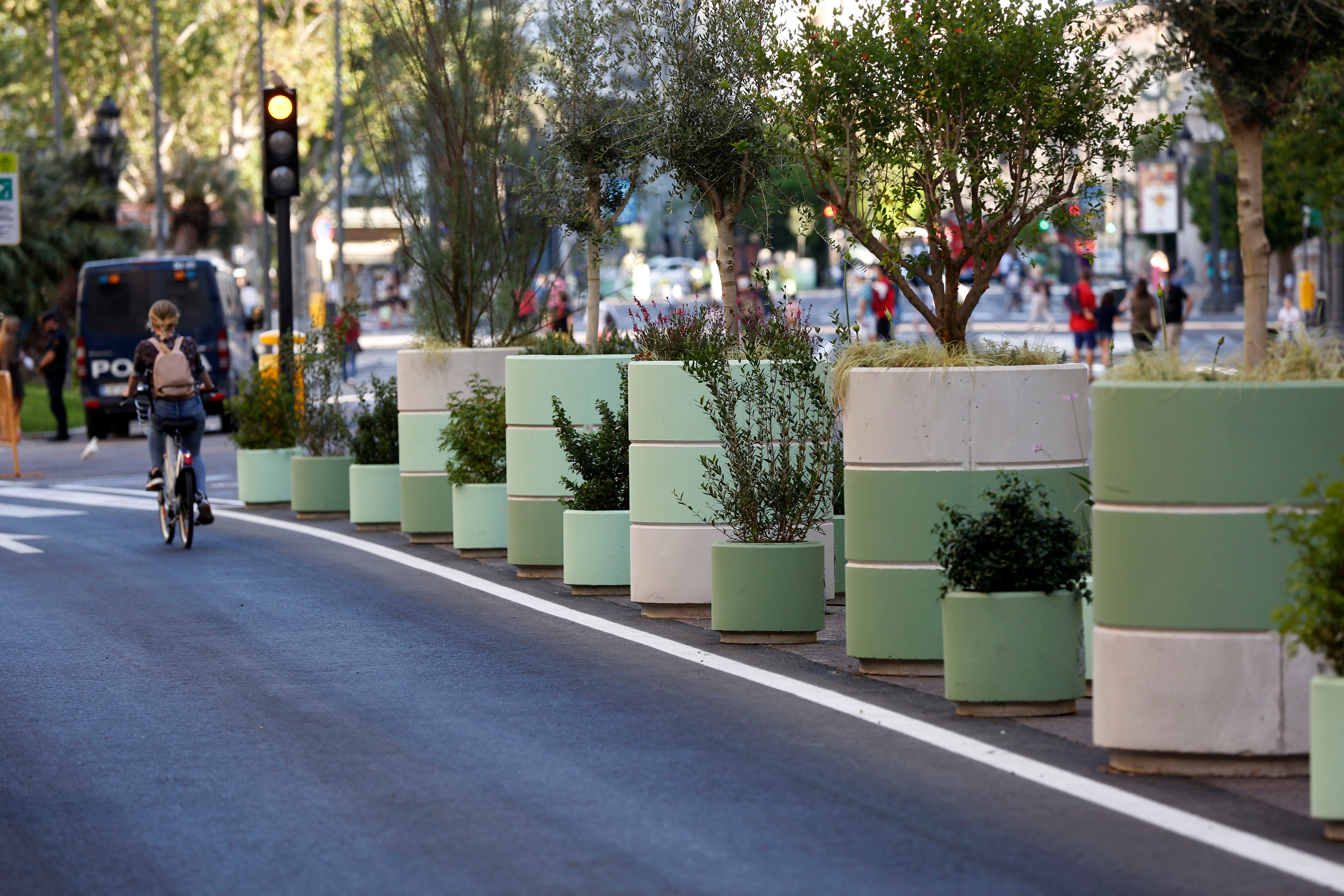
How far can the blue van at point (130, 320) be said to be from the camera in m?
29.4

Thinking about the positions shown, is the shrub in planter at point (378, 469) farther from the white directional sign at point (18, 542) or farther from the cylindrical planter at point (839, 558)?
the cylindrical planter at point (839, 558)

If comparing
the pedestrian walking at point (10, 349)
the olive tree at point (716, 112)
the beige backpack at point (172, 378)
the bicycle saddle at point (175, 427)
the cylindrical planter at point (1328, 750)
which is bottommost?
the cylindrical planter at point (1328, 750)

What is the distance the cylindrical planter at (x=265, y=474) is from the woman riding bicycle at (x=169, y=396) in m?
2.31

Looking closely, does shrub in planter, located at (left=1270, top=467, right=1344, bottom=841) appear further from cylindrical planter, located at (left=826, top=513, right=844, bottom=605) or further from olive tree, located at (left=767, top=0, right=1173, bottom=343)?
cylindrical planter, located at (left=826, top=513, right=844, bottom=605)

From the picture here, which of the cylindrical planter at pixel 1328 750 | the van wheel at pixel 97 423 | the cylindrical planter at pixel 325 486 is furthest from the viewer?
the van wheel at pixel 97 423

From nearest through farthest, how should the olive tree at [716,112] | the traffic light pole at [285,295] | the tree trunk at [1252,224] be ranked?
1. the tree trunk at [1252,224]
2. the olive tree at [716,112]
3. the traffic light pole at [285,295]

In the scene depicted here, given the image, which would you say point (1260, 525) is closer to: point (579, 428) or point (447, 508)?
point (579, 428)

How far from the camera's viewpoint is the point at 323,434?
55.2ft

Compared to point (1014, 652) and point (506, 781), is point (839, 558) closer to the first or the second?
point (1014, 652)

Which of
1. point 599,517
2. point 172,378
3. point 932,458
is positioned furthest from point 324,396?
point 932,458

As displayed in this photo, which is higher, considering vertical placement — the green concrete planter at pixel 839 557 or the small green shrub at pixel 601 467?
the small green shrub at pixel 601 467

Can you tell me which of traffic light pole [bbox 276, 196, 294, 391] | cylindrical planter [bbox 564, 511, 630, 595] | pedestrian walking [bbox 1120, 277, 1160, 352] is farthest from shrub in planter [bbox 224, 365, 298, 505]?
pedestrian walking [bbox 1120, 277, 1160, 352]

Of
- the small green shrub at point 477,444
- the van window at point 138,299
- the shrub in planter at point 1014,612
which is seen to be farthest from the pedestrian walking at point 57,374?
the shrub in planter at point 1014,612

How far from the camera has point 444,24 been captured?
16672 mm
